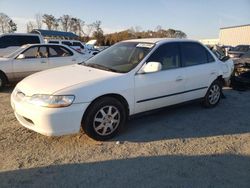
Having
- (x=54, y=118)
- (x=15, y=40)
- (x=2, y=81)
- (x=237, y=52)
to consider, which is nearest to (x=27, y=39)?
(x=15, y=40)

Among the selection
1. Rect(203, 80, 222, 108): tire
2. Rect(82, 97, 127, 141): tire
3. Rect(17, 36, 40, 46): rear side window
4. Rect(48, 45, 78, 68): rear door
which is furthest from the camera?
Rect(17, 36, 40, 46): rear side window

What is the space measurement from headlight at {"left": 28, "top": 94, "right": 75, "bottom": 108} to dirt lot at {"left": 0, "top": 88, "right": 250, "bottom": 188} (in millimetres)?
664

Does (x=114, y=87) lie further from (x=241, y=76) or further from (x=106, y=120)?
(x=241, y=76)

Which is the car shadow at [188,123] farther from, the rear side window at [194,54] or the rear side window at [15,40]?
the rear side window at [15,40]

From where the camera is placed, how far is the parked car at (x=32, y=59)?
8.28 meters

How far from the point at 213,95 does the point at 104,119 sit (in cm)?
303

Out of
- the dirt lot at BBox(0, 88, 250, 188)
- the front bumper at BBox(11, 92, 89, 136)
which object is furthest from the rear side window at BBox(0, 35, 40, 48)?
the front bumper at BBox(11, 92, 89, 136)

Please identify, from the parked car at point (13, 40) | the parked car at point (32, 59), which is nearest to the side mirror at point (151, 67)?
the parked car at point (32, 59)

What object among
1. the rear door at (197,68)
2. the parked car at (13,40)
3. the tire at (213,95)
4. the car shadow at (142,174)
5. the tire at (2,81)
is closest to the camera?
the car shadow at (142,174)

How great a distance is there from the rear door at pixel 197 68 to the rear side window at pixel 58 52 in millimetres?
4954

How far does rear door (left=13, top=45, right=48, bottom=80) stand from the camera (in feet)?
27.7

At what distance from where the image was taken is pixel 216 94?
6391 mm

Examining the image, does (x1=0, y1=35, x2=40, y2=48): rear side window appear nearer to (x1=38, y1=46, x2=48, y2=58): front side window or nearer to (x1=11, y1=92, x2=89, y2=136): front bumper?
(x1=38, y1=46, x2=48, y2=58): front side window

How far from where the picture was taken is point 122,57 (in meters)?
5.18
